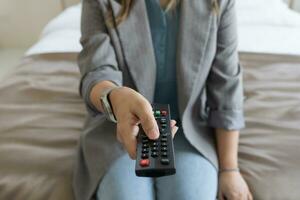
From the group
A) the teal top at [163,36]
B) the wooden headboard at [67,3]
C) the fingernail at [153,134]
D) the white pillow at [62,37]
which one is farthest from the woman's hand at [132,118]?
the wooden headboard at [67,3]

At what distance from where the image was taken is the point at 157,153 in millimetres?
597

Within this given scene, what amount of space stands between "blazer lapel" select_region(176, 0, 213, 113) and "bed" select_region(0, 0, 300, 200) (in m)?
0.23

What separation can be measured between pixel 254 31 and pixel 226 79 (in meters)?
0.86

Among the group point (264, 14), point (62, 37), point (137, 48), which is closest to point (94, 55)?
point (137, 48)

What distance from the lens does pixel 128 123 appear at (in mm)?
635

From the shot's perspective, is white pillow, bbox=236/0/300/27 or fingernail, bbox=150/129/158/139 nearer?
fingernail, bbox=150/129/158/139

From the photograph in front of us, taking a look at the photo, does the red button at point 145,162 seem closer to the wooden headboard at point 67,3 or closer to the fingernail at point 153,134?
the fingernail at point 153,134

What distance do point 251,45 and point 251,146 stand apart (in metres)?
0.67

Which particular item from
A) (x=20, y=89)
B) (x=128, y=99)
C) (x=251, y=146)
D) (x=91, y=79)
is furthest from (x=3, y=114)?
(x=251, y=146)

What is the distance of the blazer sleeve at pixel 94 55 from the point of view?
0.77 metres

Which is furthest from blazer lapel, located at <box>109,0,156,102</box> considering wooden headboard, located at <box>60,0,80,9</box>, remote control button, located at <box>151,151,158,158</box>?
wooden headboard, located at <box>60,0,80,9</box>

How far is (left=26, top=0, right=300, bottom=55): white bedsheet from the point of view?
149cm

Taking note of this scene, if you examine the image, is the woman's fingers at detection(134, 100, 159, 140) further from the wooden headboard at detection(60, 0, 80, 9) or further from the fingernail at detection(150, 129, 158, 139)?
the wooden headboard at detection(60, 0, 80, 9)

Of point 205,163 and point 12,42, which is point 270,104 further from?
point 12,42
